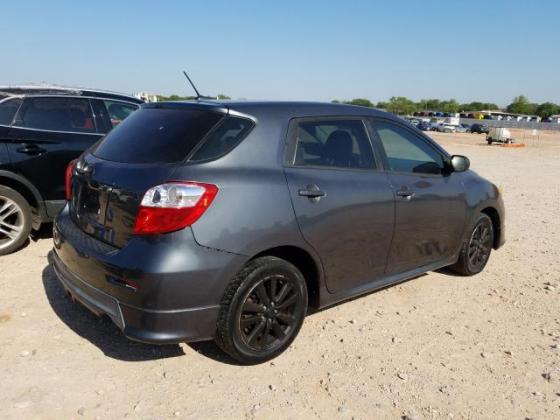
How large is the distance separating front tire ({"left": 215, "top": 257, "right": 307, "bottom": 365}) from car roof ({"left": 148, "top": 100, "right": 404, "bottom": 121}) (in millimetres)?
937

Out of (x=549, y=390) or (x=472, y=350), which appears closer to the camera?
(x=549, y=390)

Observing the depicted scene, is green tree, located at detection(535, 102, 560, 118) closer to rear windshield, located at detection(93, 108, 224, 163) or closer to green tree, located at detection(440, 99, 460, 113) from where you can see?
green tree, located at detection(440, 99, 460, 113)

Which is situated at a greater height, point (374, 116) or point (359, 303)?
point (374, 116)

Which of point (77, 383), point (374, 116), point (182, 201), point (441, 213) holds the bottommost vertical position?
point (77, 383)

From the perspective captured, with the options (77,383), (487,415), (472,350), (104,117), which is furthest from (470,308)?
(104,117)

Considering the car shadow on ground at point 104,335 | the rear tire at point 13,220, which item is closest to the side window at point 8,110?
the rear tire at point 13,220

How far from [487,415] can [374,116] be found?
2.22 m

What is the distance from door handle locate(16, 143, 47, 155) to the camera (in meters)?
5.00

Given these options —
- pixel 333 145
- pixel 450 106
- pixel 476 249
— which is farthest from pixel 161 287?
pixel 450 106

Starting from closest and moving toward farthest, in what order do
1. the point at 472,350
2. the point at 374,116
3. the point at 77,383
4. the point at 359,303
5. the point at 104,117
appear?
the point at 77,383 < the point at 472,350 < the point at 374,116 < the point at 359,303 < the point at 104,117

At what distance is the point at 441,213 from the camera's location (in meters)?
4.21

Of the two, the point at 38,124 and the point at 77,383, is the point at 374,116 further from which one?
the point at 38,124

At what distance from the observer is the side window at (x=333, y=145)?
327 centimetres

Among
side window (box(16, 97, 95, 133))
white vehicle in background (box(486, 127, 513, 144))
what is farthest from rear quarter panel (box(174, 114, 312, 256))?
white vehicle in background (box(486, 127, 513, 144))
